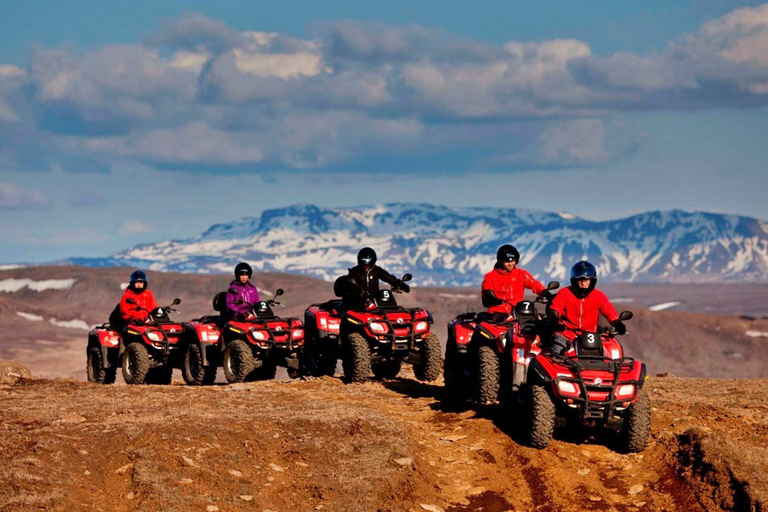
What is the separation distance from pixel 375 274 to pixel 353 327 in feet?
4.47

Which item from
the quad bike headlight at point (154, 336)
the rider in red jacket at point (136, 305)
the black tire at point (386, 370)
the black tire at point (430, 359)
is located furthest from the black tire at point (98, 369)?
the black tire at point (430, 359)

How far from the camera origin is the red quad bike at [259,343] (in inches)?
990

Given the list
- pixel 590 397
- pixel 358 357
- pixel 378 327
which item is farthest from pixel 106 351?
pixel 590 397

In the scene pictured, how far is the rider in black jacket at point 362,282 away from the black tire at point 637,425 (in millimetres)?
8707

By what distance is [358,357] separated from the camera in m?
23.4

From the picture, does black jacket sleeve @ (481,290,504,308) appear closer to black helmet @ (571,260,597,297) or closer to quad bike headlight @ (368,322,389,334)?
black helmet @ (571,260,597,297)

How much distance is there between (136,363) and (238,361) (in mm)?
2754

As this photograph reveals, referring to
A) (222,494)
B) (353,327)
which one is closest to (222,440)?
(222,494)

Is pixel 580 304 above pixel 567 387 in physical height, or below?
above

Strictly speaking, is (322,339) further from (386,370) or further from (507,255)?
(507,255)

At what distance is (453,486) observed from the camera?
1516 cm

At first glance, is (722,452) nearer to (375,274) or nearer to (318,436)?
(318,436)

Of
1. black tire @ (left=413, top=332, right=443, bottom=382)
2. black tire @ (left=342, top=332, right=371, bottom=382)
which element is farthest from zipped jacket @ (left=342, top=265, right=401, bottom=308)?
black tire @ (left=413, top=332, right=443, bottom=382)

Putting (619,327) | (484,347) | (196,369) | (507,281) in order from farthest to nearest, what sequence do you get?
1. (196,369)
2. (507,281)
3. (484,347)
4. (619,327)
